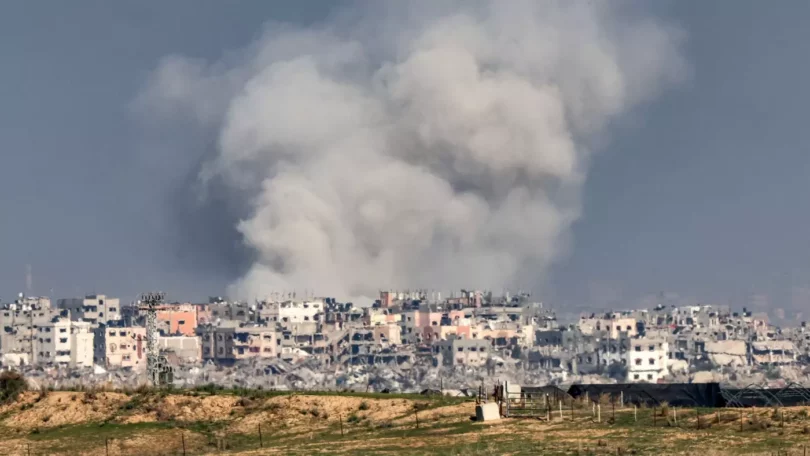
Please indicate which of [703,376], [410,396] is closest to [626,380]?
[703,376]

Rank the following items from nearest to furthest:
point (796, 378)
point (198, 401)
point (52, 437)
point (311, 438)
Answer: point (311, 438) < point (52, 437) < point (198, 401) < point (796, 378)

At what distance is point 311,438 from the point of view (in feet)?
141

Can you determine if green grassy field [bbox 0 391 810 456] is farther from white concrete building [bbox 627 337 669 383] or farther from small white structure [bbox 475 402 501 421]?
white concrete building [bbox 627 337 669 383]

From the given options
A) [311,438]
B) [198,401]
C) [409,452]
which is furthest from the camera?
[198,401]

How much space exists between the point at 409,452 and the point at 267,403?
1258cm

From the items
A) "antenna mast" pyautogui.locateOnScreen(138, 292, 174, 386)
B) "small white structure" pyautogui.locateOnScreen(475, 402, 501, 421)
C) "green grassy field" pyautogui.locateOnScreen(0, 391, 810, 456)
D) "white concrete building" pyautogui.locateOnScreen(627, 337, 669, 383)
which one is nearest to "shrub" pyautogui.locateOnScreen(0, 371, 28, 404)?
"green grassy field" pyautogui.locateOnScreen(0, 391, 810, 456)

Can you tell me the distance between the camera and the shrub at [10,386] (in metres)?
50.7

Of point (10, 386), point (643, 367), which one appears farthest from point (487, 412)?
point (643, 367)

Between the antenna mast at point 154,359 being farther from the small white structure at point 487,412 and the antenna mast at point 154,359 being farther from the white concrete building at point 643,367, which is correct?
the white concrete building at point 643,367

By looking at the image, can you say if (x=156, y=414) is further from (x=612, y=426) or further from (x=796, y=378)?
(x=796, y=378)

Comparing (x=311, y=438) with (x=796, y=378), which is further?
(x=796, y=378)

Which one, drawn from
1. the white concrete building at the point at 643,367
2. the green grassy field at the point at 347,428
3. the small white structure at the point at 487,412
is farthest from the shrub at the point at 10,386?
the white concrete building at the point at 643,367

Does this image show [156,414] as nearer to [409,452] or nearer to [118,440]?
[118,440]

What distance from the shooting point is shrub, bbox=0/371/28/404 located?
166 feet
